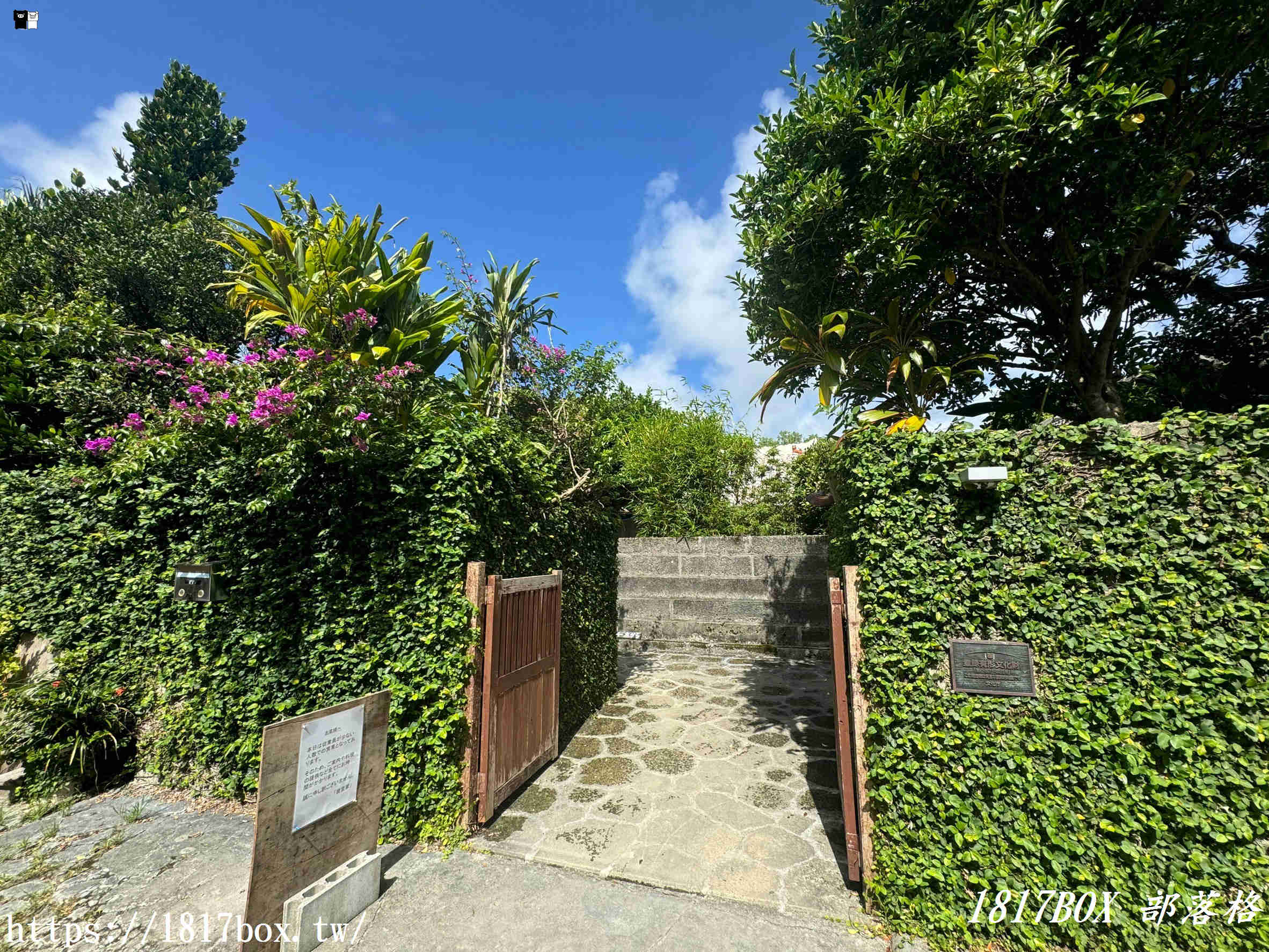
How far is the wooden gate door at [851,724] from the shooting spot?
9.57 ft

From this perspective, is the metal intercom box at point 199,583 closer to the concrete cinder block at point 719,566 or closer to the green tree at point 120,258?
the concrete cinder block at point 719,566

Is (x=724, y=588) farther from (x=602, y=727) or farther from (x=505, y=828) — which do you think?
(x=505, y=828)

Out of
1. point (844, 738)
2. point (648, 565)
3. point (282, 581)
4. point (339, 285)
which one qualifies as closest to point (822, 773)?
point (844, 738)

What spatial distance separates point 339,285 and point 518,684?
4.23 metres

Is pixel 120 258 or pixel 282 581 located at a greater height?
pixel 120 258

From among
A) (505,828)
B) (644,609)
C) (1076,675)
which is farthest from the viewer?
(644,609)

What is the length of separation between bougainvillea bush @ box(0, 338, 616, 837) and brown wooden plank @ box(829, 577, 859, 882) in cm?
250

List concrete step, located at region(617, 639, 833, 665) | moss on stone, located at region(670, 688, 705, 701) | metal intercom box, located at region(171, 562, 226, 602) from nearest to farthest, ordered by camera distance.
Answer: metal intercom box, located at region(171, 562, 226, 602) < moss on stone, located at region(670, 688, 705, 701) < concrete step, located at region(617, 639, 833, 665)

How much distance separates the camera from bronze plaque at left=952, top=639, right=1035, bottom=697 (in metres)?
2.57

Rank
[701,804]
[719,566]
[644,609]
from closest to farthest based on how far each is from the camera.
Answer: [701,804]
[719,566]
[644,609]

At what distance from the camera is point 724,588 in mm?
9617

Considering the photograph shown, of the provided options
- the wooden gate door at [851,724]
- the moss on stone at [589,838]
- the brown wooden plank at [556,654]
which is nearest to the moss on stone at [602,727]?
the brown wooden plank at [556,654]

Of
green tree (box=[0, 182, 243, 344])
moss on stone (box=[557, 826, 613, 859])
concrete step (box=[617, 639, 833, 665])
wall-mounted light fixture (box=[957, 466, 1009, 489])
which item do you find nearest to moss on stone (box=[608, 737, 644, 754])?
moss on stone (box=[557, 826, 613, 859])

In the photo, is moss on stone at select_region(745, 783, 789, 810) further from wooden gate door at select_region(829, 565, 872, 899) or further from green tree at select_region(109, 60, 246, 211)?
green tree at select_region(109, 60, 246, 211)
